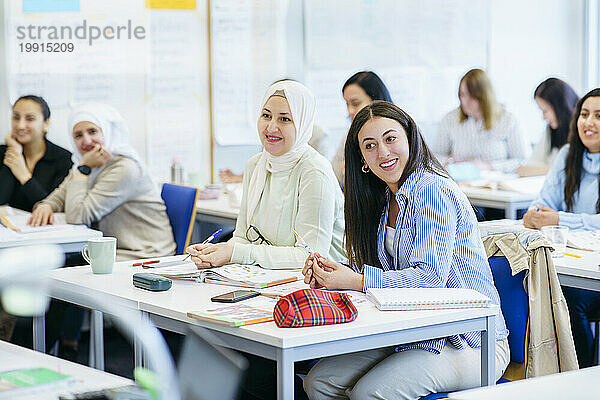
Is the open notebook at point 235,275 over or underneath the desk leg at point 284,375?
over

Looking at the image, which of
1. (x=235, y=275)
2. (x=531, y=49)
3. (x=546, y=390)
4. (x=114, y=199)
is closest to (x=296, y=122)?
(x=235, y=275)

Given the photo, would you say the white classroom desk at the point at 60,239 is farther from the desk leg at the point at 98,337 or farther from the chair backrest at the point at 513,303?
the chair backrest at the point at 513,303

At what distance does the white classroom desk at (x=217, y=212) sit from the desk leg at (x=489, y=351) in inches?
87.8

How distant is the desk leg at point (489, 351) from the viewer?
229cm

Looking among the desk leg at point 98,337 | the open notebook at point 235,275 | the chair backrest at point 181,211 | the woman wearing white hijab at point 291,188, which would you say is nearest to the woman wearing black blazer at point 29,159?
the chair backrest at point 181,211

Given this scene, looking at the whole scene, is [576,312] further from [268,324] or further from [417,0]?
[417,0]

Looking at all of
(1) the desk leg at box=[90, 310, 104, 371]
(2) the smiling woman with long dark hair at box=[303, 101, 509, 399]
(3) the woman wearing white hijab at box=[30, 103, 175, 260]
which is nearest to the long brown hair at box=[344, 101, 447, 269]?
(2) the smiling woman with long dark hair at box=[303, 101, 509, 399]

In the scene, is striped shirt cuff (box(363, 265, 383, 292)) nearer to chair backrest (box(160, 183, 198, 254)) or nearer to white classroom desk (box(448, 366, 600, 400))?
white classroom desk (box(448, 366, 600, 400))

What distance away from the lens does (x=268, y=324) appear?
2.11 m

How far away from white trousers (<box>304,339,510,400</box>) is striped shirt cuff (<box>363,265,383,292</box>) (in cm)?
20

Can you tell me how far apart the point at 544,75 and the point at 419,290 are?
548cm

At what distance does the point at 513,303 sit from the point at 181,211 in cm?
185

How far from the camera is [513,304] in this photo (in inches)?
105

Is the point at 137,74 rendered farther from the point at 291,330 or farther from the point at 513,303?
the point at 291,330
